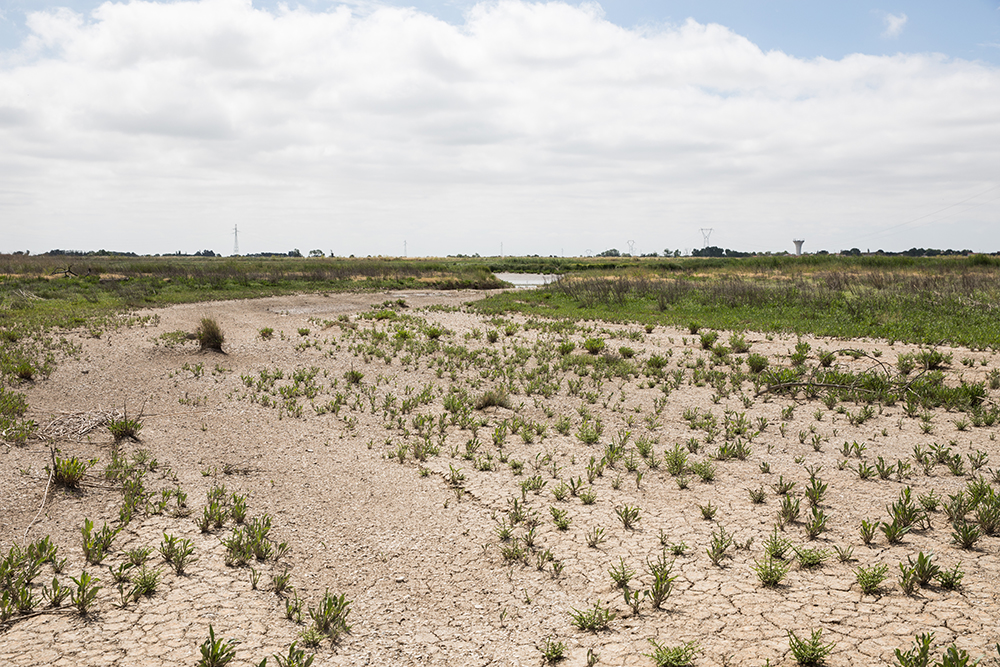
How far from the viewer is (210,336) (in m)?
13.7

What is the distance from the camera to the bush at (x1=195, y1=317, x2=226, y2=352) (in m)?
13.6

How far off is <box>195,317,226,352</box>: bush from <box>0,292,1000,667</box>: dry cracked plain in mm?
633

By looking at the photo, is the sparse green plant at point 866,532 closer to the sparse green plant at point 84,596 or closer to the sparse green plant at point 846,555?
the sparse green plant at point 846,555

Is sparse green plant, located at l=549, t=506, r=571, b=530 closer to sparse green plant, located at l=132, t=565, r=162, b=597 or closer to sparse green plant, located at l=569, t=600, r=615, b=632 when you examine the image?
sparse green plant, located at l=569, t=600, r=615, b=632

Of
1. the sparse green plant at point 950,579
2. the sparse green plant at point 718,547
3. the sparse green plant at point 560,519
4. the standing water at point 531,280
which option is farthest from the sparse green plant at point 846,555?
the standing water at point 531,280

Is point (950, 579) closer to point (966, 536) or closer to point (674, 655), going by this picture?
point (966, 536)

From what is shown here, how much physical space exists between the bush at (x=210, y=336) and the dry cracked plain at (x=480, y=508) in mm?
633

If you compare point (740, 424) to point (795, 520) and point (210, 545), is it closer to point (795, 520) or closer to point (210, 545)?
point (795, 520)

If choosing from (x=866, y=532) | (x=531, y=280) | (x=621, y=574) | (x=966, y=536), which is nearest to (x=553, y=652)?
(x=621, y=574)

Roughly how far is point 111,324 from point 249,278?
2969cm

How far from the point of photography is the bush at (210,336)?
13633mm

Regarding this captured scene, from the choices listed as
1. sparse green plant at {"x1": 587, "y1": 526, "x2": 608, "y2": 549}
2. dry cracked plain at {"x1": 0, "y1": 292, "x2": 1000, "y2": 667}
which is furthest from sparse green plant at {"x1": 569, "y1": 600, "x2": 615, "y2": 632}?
sparse green plant at {"x1": 587, "y1": 526, "x2": 608, "y2": 549}

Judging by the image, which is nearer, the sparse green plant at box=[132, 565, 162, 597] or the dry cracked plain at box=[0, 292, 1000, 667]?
the dry cracked plain at box=[0, 292, 1000, 667]

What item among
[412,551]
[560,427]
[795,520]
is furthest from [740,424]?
[412,551]
